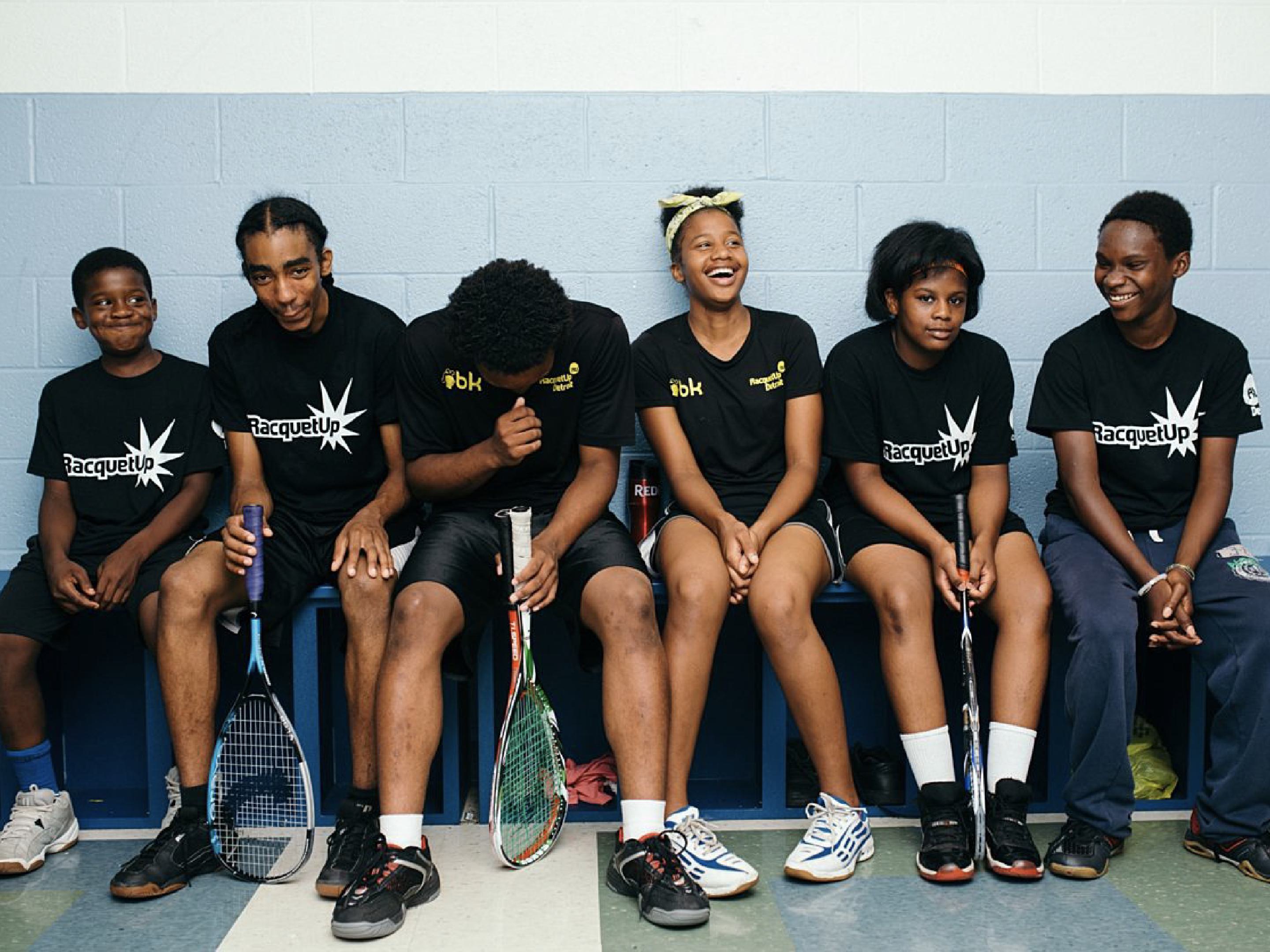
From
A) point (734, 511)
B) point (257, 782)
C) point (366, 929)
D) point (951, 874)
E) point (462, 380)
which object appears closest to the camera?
point (366, 929)

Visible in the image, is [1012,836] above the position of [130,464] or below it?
below

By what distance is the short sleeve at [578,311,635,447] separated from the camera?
107 inches

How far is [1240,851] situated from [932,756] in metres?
0.63

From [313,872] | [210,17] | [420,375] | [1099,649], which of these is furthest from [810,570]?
[210,17]

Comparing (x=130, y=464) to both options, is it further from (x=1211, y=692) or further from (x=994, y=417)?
(x=1211, y=692)

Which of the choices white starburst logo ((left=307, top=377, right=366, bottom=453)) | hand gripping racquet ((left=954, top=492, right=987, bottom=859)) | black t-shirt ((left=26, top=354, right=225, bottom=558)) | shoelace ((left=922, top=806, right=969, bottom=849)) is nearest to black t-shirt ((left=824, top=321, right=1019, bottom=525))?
hand gripping racquet ((left=954, top=492, right=987, bottom=859))

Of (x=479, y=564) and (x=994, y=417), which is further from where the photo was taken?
(x=994, y=417)

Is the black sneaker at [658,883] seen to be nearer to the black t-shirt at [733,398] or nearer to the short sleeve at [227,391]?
the black t-shirt at [733,398]

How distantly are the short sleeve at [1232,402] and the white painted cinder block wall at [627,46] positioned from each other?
87cm

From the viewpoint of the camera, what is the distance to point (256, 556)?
252 centimetres

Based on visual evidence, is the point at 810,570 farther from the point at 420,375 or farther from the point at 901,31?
the point at 901,31

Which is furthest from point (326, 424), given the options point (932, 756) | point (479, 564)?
point (932, 756)

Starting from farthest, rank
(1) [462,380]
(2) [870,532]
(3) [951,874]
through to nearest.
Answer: (2) [870,532]
(1) [462,380]
(3) [951,874]

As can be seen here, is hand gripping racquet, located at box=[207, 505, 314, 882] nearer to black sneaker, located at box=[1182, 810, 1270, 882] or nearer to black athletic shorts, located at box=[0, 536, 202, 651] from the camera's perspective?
black athletic shorts, located at box=[0, 536, 202, 651]
